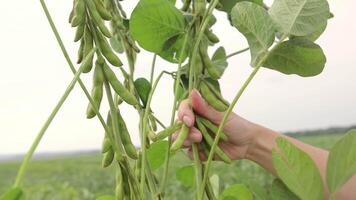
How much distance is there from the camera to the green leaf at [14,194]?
0.39 meters

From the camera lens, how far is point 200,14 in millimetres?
730

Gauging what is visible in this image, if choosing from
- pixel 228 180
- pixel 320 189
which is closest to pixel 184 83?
pixel 320 189

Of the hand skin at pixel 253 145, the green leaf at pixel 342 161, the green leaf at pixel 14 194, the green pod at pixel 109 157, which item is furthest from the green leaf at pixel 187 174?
the green leaf at pixel 14 194

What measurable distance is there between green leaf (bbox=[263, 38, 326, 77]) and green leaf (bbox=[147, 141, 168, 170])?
0.83 feet

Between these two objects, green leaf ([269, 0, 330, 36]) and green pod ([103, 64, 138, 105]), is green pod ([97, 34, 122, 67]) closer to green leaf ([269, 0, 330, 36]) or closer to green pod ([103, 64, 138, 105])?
green pod ([103, 64, 138, 105])

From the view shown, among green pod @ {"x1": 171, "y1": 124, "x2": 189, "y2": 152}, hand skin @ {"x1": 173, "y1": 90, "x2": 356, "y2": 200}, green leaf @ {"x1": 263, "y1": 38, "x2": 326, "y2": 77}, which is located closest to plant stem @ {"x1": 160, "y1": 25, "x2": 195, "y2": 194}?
green pod @ {"x1": 171, "y1": 124, "x2": 189, "y2": 152}

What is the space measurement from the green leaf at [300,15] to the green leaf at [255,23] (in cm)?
1

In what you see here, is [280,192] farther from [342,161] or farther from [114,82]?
[114,82]

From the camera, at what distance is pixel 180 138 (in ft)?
2.10

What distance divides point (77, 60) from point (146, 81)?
0.17 metres

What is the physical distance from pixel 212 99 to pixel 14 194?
0.35m

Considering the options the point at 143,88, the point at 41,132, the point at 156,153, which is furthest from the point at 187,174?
the point at 41,132

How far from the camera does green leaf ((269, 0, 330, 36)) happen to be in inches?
23.1

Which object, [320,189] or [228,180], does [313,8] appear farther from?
[228,180]
